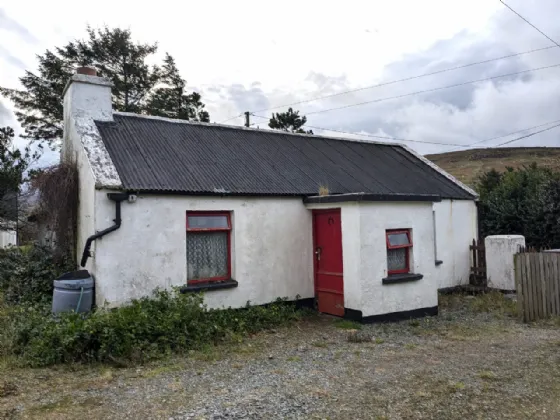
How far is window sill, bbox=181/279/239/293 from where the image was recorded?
9.07 m

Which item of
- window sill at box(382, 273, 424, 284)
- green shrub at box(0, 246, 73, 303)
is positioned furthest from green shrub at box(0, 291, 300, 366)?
window sill at box(382, 273, 424, 284)

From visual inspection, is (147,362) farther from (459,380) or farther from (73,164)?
(73,164)

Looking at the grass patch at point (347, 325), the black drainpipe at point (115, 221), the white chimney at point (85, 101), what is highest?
the white chimney at point (85, 101)

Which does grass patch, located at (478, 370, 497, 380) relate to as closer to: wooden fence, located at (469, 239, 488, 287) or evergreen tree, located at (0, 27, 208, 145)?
wooden fence, located at (469, 239, 488, 287)

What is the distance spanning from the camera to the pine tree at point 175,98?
3112 centimetres

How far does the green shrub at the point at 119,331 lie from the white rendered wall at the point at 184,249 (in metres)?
0.48

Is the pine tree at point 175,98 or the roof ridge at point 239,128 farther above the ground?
the pine tree at point 175,98

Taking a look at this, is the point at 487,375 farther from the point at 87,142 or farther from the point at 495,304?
the point at 87,142

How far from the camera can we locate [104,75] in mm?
28672

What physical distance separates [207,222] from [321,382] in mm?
4867

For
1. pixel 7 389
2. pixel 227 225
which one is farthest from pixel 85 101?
pixel 7 389

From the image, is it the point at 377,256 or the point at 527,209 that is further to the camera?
the point at 527,209

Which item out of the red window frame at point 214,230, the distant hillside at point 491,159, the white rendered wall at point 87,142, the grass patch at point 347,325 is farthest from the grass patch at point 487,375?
the distant hillside at point 491,159

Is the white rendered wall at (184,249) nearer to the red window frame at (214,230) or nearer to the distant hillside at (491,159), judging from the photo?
the red window frame at (214,230)
